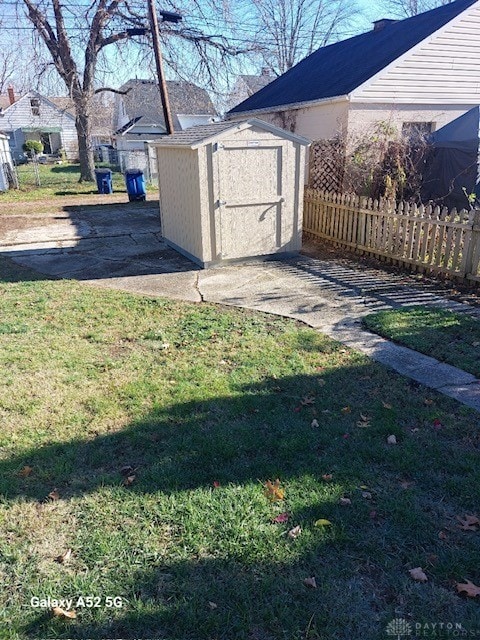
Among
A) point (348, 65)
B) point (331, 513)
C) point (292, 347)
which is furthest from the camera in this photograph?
point (348, 65)

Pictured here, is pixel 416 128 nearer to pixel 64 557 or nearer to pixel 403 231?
pixel 403 231

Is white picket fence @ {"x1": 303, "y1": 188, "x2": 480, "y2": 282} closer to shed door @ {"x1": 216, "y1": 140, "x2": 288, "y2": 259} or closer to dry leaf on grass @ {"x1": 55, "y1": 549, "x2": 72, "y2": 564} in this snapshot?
shed door @ {"x1": 216, "y1": 140, "x2": 288, "y2": 259}

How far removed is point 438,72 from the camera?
12922 millimetres

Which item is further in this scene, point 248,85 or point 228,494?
point 248,85

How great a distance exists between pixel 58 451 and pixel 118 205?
1590 cm

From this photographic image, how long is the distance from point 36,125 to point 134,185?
3346 cm

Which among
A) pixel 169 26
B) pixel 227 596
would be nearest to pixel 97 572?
A: pixel 227 596

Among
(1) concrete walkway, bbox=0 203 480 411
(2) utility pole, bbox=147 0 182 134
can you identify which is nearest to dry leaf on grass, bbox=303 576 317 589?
(1) concrete walkway, bbox=0 203 480 411

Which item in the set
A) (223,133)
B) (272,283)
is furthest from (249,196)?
(272,283)

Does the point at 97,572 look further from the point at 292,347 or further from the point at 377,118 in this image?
the point at 377,118

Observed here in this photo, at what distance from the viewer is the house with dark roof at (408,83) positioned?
12.4 m

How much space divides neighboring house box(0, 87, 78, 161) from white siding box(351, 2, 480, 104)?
37.2 meters

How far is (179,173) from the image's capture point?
856 centimetres

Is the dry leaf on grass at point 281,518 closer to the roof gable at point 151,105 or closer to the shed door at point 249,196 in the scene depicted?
the shed door at point 249,196
